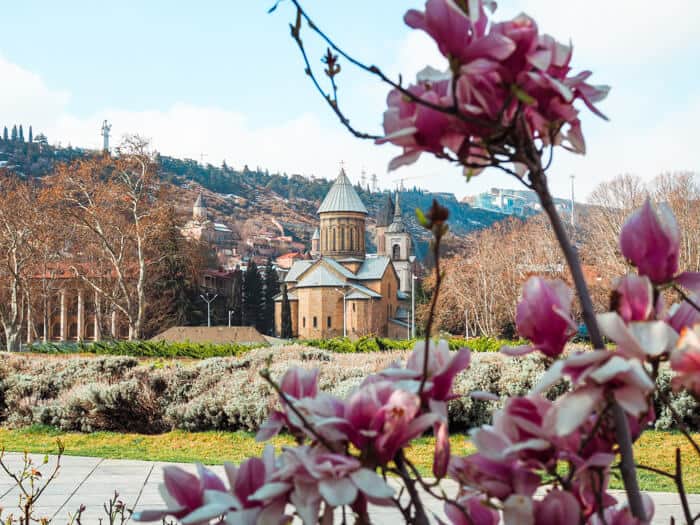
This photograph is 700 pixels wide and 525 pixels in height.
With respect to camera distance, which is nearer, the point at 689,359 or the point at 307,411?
the point at 689,359

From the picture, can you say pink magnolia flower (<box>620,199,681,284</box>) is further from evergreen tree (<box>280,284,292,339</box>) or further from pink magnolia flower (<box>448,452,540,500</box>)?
evergreen tree (<box>280,284,292,339</box>)

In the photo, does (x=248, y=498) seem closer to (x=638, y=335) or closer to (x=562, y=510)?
(x=562, y=510)

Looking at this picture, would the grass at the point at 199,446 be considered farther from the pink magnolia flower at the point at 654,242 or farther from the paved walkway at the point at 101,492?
the pink magnolia flower at the point at 654,242

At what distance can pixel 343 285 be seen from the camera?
57.0 meters

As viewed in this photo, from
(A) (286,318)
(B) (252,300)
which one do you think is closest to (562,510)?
(A) (286,318)

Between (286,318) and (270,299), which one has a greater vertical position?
(270,299)

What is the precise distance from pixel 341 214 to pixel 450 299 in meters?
18.0

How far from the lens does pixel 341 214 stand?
6056 centimetres

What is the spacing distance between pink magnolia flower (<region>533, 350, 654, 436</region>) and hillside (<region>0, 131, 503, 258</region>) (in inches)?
4753

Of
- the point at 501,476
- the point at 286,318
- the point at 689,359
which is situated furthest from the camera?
the point at 286,318

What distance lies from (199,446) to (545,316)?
8892 millimetres

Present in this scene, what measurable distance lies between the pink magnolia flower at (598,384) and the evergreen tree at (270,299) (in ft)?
227

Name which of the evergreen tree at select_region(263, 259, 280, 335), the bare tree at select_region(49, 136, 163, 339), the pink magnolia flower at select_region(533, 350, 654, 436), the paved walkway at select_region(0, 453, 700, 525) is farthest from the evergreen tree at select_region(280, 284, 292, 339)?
the pink magnolia flower at select_region(533, 350, 654, 436)

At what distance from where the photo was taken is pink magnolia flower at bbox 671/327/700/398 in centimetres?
72
